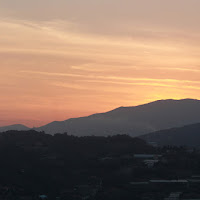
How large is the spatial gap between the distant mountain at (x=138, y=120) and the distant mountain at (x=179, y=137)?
3248cm

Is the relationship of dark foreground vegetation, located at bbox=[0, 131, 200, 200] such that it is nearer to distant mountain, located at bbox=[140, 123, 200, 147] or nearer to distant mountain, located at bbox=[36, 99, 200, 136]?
distant mountain, located at bbox=[140, 123, 200, 147]

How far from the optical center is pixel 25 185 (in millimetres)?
60656

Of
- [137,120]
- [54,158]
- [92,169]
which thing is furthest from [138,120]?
[92,169]

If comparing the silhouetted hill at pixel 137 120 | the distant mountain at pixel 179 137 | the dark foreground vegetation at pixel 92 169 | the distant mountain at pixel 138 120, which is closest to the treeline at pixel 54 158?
the dark foreground vegetation at pixel 92 169

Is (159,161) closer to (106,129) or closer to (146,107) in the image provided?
(106,129)

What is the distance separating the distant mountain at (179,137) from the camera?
382ft

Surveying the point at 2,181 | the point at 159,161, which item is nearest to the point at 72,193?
the point at 2,181

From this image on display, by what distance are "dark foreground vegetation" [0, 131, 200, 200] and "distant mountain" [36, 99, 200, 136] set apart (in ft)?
254

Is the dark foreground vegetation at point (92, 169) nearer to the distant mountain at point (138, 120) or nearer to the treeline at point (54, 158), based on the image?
the treeline at point (54, 158)

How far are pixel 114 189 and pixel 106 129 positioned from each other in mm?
105065

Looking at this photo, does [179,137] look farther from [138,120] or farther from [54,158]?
[138,120]

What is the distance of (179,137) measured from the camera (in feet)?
398

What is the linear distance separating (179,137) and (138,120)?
185ft

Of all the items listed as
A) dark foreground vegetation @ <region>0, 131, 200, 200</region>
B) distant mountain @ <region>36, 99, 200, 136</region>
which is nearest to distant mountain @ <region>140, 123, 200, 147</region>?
distant mountain @ <region>36, 99, 200, 136</region>
